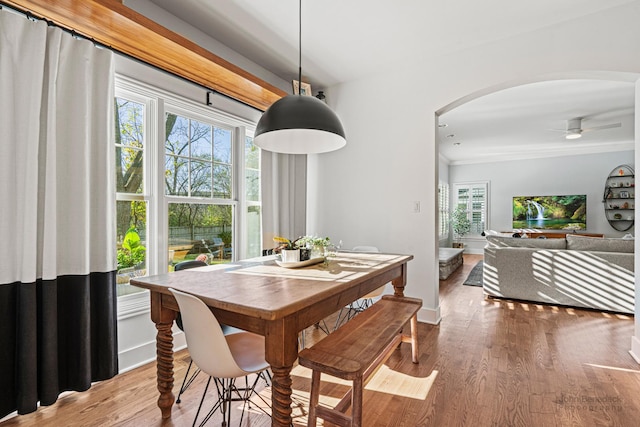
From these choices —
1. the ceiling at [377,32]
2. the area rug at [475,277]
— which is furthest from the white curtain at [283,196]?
the area rug at [475,277]

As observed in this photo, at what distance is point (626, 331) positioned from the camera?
310 cm

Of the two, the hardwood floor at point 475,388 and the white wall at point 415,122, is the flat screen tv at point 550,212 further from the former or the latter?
the white wall at point 415,122

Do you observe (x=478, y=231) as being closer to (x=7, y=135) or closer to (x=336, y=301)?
(x=336, y=301)

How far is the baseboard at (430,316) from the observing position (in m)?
3.38

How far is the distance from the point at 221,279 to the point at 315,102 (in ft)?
4.03

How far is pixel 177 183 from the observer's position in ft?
9.28

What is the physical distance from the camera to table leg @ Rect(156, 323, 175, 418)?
1739 mm

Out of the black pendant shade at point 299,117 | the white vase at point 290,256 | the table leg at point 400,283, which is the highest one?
the black pendant shade at point 299,117

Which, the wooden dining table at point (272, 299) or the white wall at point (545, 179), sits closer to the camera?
the wooden dining table at point (272, 299)

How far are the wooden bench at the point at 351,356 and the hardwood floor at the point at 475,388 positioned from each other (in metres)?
0.30

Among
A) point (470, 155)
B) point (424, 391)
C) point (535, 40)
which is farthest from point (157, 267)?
point (470, 155)

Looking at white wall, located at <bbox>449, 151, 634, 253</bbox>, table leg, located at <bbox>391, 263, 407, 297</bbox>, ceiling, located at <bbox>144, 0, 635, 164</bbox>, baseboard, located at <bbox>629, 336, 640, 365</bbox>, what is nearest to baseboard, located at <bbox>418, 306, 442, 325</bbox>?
table leg, located at <bbox>391, 263, 407, 297</bbox>

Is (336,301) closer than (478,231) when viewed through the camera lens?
Answer: Yes

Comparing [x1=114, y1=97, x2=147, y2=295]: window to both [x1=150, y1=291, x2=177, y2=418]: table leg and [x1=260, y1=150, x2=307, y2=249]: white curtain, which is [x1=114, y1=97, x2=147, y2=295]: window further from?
[x1=260, y1=150, x2=307, y2=249]: white curtain
